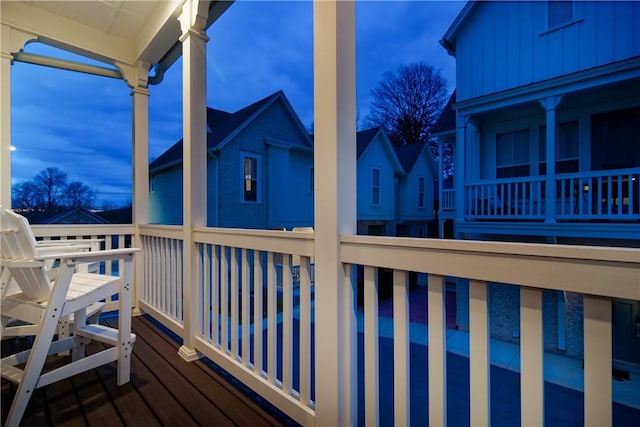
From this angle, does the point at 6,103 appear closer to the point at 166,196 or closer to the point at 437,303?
the point at 166,196

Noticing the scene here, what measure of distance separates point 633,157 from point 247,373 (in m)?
3.91

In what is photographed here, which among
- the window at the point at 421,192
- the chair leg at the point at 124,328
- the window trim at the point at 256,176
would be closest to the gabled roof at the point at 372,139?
the window at the point at 421,192

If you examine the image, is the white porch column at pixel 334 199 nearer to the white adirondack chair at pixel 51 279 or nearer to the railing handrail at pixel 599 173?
the white adirondack chair at pixel 51 279

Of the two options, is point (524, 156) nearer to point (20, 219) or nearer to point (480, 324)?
point (480, 324)

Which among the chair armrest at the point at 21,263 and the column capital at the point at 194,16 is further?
the column capital at the point at 194,16

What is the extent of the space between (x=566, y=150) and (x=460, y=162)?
1134 millimetres

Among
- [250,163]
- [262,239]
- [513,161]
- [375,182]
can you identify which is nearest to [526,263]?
[262,239]

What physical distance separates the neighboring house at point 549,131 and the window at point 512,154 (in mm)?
13

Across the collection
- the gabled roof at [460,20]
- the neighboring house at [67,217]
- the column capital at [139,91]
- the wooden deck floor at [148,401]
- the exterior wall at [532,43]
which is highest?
the gabled roof at [460,20]

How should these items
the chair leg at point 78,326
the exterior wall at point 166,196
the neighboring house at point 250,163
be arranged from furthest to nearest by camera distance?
the neighboring house at point 250,163
the exterior wall at point 166,196
the chair leg at point 78,326

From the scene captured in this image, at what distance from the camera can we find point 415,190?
155 inches

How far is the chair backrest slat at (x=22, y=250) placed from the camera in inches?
52.9

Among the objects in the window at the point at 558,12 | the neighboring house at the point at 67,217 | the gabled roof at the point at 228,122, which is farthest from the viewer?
the gabled roof at the point at 228,122

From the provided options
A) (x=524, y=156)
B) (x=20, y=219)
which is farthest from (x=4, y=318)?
(x=524, y=156)
